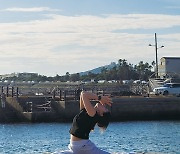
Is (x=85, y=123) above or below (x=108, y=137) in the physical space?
above

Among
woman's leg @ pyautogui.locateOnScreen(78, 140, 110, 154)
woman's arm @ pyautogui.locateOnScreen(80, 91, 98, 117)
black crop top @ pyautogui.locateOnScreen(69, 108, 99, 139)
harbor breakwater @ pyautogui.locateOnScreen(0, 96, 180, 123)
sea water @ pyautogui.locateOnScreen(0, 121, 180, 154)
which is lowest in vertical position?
sea water @ pyautogui.locateOnScreen(0, 121, 180, 154)

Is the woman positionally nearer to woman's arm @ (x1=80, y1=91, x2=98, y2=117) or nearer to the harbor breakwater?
woman's arm @ (x1=80, y1=91, x2=98, y2=117)

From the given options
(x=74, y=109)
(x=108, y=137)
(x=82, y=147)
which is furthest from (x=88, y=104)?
(x=74, y=109)

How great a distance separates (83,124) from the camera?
10.4 m

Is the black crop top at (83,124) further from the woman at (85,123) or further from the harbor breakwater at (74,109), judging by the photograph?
the harbor breakwater at (74,109)

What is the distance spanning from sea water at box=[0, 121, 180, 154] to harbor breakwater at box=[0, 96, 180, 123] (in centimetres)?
180

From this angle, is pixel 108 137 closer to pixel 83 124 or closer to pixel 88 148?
pixel 88 148

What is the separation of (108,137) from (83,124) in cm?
2625

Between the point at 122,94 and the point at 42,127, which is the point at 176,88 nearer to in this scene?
the point at 122,94

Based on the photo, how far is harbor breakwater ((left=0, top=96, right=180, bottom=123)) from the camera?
4972 cm

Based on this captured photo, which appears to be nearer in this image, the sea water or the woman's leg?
the woman's leg

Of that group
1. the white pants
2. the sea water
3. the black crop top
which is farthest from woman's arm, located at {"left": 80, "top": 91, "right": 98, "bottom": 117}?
the sea water

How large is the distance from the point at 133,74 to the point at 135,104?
91088mm

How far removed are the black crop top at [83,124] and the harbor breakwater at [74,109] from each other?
128 ft
